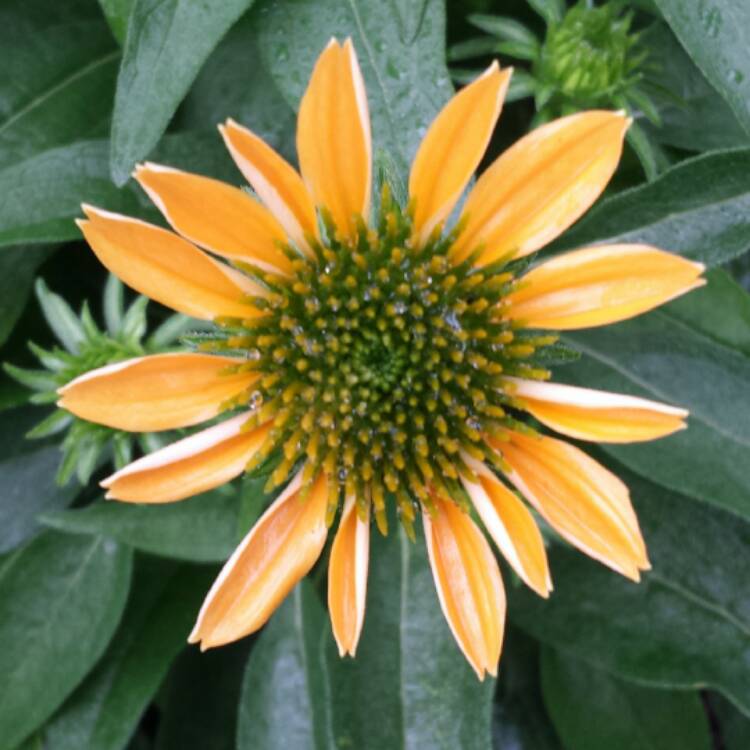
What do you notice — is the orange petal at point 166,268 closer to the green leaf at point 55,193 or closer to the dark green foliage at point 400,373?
the dark green foliage at point 400,373

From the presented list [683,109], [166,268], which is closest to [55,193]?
[166,268]

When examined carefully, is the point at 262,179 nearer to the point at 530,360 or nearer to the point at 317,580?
the point at 530,360

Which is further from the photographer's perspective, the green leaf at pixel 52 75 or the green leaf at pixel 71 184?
the green leaf at pixel 52 75

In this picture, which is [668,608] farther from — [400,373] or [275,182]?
[275,182]

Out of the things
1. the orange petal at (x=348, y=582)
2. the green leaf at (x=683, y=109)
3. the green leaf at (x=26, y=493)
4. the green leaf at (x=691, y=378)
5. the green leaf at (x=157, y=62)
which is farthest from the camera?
the green leaf at (x=26, y=493)

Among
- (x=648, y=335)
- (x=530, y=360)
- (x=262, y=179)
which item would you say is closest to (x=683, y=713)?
(x=648, y=335)

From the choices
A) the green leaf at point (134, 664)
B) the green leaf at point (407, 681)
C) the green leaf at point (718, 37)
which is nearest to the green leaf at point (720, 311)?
the green leaf at point (718, 37)
